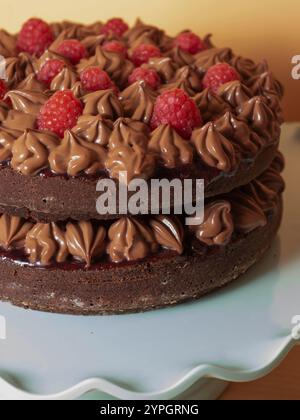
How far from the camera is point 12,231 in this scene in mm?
1532

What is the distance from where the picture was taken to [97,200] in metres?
1.45

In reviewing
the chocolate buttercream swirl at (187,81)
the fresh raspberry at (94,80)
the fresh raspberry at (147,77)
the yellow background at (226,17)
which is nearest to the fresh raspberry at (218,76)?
the chocolate buttercream swirl at (187,81)

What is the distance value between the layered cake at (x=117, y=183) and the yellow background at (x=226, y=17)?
798 millimetres

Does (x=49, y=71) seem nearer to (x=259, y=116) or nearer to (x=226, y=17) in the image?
(x=259, y=116)

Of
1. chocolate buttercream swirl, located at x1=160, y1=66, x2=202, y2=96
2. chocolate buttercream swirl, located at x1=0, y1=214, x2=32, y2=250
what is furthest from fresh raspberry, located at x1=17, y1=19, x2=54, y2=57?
chocolate buttercream swirl, located at x1=0, y1=214, x2=32, y2=250

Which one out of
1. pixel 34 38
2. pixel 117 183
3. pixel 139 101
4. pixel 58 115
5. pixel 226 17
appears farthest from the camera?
pixel 226 17

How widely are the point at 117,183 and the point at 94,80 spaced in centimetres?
39

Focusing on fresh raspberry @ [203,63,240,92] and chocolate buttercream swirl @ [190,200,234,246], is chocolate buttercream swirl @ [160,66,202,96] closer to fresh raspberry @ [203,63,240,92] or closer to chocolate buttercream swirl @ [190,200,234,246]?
fresh raspberry @ [203,63,240,92]

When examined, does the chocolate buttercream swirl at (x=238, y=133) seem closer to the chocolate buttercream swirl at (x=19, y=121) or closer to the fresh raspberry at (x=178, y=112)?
the fresh raspberry at (x=178, y=112)

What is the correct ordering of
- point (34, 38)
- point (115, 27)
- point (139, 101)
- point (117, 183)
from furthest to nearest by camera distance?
point (115, 27) < point (34, 38) < point (139, 101) < point (117, 183)

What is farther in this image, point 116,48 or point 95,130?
point 116,48

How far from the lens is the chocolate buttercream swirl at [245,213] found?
161 centimetres

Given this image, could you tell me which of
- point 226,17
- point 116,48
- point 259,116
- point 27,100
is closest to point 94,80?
point 27,100
